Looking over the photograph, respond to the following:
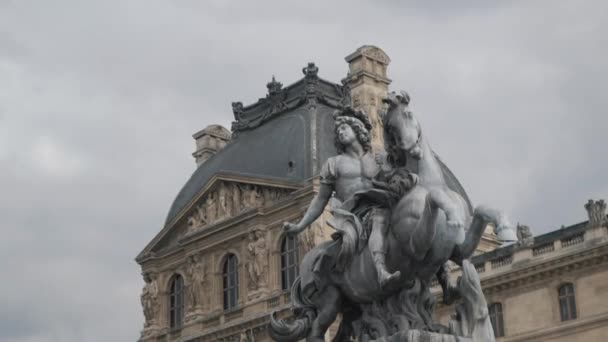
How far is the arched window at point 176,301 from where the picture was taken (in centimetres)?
4769

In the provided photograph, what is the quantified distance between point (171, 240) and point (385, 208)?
136 feet

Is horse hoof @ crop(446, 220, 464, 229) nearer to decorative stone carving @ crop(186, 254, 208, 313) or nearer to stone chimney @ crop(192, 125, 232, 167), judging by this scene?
decorative stone carving @ crop(186, 254, 208, 313)

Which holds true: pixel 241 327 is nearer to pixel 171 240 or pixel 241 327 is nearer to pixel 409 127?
pixel 171 240

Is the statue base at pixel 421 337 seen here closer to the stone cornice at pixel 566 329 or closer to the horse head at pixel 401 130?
the horse head at pixel 401 130

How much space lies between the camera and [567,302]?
118 feet

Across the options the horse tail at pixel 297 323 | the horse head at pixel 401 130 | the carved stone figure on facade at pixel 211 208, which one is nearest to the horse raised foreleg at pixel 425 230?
the horse head at pixel 401 130

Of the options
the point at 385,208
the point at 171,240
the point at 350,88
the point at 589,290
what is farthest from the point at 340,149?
the point at 171,240

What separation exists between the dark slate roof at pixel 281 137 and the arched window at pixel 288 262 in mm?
2454

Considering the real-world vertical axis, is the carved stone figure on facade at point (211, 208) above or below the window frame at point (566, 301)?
above

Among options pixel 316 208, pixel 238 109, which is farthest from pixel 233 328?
pixel 316 208

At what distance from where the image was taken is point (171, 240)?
4834cm

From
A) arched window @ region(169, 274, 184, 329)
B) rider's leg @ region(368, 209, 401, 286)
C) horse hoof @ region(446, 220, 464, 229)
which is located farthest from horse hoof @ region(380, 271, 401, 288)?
arched window @ region(169, 274, 184, 329)

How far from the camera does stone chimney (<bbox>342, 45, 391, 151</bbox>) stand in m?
42.6

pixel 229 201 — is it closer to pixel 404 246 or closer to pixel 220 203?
pixel 220 203
